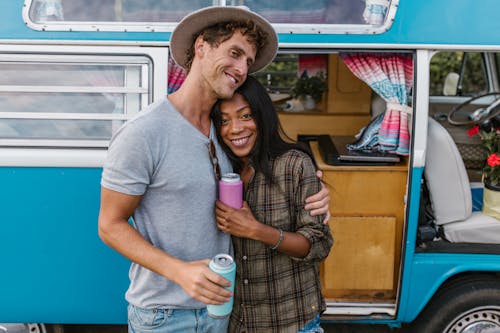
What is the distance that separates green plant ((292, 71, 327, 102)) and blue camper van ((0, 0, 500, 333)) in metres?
1.55

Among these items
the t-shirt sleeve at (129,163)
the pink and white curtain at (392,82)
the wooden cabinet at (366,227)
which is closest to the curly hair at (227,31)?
the t-shirt sleeve at (129,163)

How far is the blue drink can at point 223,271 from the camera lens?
1.57 metres

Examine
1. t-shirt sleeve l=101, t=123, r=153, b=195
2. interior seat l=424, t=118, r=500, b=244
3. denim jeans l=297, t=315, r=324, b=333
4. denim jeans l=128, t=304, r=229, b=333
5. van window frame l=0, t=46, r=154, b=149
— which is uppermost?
van window frame l=0, t=46, r=154, b=149

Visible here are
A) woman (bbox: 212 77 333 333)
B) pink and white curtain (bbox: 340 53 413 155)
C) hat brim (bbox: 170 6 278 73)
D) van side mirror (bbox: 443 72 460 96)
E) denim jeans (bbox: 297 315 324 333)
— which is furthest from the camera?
van side mirror (bbox: 443 72 460 96)

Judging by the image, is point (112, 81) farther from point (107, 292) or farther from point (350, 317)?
point (350, 317)

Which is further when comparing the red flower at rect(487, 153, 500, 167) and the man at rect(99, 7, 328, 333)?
the red flower at rect(487, 153, 500, 167)

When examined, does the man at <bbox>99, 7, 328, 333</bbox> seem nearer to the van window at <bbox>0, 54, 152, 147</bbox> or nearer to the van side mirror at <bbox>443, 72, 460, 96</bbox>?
the van window at <bbox>0, 54, 152, 147</bbox>

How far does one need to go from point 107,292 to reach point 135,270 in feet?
4.00

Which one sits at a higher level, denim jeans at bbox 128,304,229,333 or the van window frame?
the van window frame

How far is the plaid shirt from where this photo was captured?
76.7 inches

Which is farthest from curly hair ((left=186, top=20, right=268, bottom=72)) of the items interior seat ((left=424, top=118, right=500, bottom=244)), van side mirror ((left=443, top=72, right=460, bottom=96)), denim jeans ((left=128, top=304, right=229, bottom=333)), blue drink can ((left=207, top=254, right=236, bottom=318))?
van side mirror ((left=443, top=72, right=460, bottom=96))

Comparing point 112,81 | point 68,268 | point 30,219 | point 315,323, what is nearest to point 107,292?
point 68,268

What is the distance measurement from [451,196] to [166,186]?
2.11m

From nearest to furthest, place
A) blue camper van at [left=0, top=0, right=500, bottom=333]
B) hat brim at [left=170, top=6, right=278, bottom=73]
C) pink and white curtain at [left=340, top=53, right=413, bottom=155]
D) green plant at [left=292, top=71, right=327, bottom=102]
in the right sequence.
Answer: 1. hat brim at [left=170, top=6, right=278, bottom=73]
2. blue camper van at [left=0, top=0, right=500, bottom=333]
3. pink and white curtain at [left=340, top=53, right=413, bottom=155]
4. green plant at [left=292, top=71, right=327, bottom=102]
